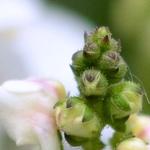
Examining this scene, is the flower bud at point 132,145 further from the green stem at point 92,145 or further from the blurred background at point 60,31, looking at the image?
the blurred background at point 60,31

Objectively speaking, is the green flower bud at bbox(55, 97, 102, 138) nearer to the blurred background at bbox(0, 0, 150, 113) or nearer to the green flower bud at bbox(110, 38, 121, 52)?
the green flower bud at bbox(110, 38, 121, 52)

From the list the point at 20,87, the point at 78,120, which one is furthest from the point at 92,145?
the point at 20,87

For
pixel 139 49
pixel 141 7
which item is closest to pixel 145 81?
pixel 139 49

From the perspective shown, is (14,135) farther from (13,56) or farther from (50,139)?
(13,56)

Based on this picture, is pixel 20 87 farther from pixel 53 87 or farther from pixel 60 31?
pixel 60 31

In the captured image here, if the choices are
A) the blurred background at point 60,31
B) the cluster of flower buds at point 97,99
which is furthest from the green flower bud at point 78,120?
the blurred background at point 60,31

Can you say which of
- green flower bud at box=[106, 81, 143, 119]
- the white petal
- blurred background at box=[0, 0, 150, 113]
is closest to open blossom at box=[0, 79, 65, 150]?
the white petal
